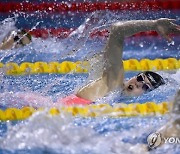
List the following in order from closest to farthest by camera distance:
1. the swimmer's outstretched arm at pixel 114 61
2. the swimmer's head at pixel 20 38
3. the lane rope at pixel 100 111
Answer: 1. the swimmer's outstretched arm at pixel 114 61
2. the lane rope at pixel 100 111
3. the swimmer's head at pixel 20 38

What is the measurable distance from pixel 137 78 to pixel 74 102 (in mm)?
389

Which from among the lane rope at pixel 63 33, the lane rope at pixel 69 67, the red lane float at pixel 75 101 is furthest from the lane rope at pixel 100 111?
the lane rope at pixel 63 33

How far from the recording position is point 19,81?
3.29 metres

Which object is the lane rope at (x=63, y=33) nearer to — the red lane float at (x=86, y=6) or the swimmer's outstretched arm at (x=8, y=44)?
the red lane float at (x=86, y=6)

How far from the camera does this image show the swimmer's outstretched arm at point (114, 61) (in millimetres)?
2350

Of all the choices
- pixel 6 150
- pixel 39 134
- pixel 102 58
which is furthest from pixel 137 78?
pixel 6 150

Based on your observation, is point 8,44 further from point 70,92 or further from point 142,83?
point 142,83

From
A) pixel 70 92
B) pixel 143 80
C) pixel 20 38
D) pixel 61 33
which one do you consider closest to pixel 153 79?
pixel 143 80

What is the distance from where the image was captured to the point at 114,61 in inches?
95.1

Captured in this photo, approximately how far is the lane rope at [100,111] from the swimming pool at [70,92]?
43 millimetres

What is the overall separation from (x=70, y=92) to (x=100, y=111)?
0.44 metres

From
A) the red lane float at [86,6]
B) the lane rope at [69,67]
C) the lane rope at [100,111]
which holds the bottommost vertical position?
the lane rope at [69,67]

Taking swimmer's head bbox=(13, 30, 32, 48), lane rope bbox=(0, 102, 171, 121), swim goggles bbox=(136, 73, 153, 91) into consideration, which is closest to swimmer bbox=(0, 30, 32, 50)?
swimmer's head bbox=(13, 30, 32, 48)

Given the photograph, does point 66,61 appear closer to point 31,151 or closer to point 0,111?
point 0,111
